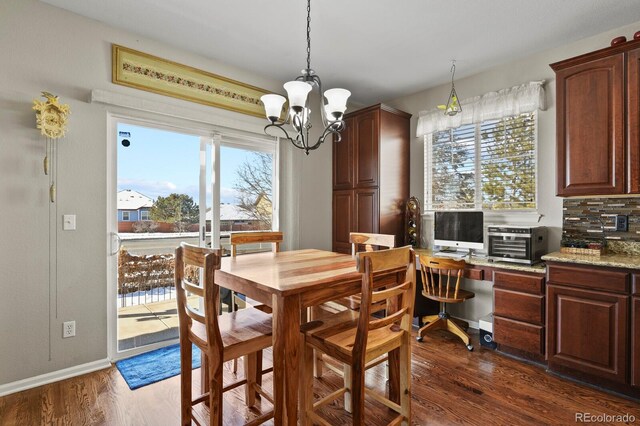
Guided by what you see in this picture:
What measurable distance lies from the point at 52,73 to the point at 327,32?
6.87ft

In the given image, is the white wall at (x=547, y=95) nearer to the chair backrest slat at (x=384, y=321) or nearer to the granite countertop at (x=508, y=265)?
the granite countertop at (x=508, y=265)

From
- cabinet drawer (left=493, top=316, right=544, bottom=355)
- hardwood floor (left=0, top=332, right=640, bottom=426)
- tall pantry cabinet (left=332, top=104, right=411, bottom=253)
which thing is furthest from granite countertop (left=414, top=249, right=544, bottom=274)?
tall pantry cabinet (left=332, top=104, right=411, bottom=253)

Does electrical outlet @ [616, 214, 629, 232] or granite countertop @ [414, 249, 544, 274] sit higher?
electrical outlet @ [616, 214, 629, 232]

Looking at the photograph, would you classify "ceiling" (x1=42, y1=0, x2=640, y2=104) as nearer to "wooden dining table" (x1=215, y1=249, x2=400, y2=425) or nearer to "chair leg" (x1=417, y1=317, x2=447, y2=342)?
"wooden dining table" (x1=215, y1=249, x2=400, y2=425)

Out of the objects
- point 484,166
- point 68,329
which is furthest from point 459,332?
point 68,329

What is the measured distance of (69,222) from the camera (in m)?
2.36

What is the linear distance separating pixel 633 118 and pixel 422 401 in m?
2.47

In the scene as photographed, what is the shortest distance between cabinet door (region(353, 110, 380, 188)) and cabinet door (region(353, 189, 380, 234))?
97 millimetres

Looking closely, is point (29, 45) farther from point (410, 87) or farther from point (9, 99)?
point (410, 87)

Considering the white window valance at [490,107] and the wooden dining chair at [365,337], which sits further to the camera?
the white window valance at [490,107]

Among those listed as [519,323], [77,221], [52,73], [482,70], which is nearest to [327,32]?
[482,70]

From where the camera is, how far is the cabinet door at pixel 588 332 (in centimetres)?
210

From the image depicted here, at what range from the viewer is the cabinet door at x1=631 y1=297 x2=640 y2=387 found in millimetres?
2035

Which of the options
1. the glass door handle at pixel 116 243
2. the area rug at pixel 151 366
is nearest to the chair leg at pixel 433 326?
the area rug at pixel 151 366
